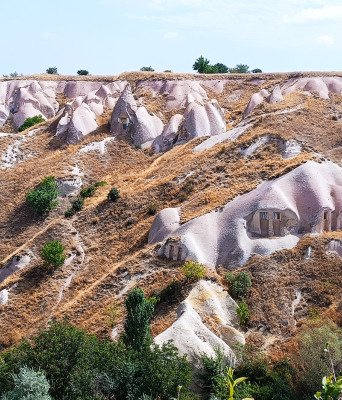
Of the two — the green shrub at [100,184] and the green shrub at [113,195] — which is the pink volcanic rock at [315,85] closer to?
the green shrub at [100,184]

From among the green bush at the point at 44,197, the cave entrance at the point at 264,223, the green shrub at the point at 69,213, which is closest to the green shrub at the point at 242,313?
the cave entrance at the point at 264,223

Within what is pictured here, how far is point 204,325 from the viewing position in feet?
84.6

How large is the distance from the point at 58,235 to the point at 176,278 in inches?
530

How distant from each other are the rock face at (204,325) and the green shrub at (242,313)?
0.69ft

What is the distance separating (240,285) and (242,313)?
168 centimetres

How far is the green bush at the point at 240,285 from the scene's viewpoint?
28922 mm

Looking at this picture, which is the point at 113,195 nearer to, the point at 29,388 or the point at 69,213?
the point at 69,213

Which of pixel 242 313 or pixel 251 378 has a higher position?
pixel 242 313

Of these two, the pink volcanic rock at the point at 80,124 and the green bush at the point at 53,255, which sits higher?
the pink volcanic rock at the point at 80,124

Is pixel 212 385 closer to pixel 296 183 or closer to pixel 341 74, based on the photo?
pixel 296 183

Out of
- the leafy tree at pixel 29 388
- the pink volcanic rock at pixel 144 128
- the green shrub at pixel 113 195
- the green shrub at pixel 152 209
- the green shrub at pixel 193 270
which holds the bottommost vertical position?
the leafy tree at pixel 29 388

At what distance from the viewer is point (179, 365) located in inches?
863

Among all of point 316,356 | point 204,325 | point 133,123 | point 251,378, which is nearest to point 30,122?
point 133,123

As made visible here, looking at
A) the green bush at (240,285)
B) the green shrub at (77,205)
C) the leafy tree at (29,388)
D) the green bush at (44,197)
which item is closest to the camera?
the leafy tree at (29,388)
